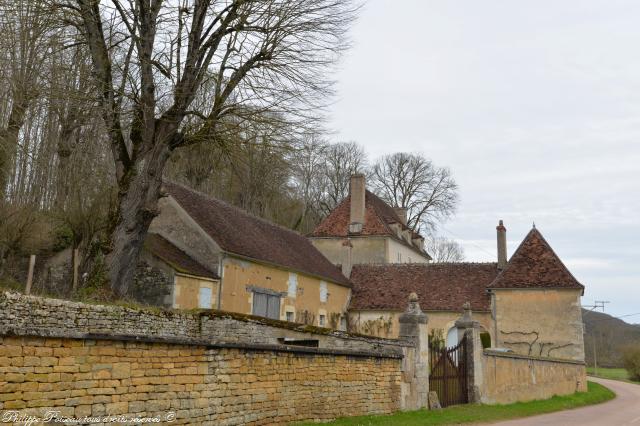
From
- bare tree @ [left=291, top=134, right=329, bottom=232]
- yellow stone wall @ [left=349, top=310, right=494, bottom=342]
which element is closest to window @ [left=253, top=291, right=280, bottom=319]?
yellow stone wall @ [left=349, top=310, right=494, bottom=342]

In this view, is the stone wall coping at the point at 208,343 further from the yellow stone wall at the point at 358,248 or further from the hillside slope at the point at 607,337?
the hillside slope at the point at 607,337

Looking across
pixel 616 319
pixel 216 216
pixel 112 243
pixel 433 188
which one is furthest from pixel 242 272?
pixel 616 319

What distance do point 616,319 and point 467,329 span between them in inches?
2754

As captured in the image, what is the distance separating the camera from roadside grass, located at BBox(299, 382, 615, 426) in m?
12.1

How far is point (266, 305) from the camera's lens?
22.7 m

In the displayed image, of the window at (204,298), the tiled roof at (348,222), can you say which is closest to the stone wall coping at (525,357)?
the window at (204,298)

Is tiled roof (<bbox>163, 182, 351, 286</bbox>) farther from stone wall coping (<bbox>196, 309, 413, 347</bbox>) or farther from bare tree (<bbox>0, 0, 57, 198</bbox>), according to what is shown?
bare tree (<bbox>0, 0, 57, 198</bbox>)

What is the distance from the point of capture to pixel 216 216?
906 inches

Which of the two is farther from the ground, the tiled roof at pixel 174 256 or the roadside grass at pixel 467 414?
the tiled roof at pixel 174 256

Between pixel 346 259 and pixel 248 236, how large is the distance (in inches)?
417

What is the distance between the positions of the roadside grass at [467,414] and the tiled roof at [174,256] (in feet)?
27.1

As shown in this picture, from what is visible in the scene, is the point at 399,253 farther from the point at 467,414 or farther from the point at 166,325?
the point at 166,325

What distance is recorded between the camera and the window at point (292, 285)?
2459 centimetres

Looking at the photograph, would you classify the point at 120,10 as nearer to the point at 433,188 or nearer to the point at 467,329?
the point at 467,329
